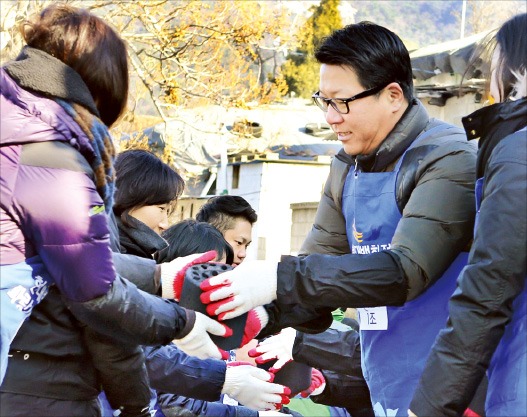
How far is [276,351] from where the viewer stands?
5012mm

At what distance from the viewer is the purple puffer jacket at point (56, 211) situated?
→ 2744mm

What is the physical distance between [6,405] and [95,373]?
313 millimetres

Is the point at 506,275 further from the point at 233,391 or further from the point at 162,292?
the point at 233,391

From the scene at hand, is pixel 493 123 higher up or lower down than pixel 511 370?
higher up

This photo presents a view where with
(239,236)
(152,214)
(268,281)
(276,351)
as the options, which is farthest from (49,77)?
(239,236)

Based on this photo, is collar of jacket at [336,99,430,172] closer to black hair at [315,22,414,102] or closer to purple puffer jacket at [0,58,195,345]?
black hair at [315,22,414,102]

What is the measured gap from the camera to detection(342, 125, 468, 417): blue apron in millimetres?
3844

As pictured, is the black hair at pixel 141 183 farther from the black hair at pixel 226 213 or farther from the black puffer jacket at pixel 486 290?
the black puffer jacket at pixel 486 290

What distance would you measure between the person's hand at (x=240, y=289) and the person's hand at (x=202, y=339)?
0.11 meters

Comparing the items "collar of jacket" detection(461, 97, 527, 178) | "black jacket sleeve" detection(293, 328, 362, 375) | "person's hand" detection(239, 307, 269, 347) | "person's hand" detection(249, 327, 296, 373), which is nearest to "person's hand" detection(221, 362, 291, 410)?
"person's hand" detection(249, 327, 296, 373)

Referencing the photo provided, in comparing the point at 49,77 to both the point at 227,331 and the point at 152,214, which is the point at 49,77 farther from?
the point at 152,214

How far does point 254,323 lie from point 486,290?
104 centimetres

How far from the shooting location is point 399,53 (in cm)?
414

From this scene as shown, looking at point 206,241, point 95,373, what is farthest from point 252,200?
point 95,373
